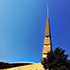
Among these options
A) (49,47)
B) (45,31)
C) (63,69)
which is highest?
(45,31)

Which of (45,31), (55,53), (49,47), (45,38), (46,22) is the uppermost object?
→ (46,22)

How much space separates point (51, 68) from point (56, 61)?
143 centimetres

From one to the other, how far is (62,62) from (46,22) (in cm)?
1375

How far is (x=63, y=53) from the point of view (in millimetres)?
16000

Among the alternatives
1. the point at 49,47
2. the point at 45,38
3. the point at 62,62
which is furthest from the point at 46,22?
the point at 62,62

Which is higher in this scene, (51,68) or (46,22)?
(46,22)

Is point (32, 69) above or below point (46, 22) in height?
below

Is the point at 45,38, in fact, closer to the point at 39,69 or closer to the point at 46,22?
the point at 46,22

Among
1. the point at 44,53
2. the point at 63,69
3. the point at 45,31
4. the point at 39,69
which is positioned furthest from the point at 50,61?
the point at 45,31

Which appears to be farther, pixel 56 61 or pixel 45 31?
pixel 45 31

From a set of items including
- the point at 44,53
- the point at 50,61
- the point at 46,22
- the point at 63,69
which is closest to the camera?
the point at 63,69

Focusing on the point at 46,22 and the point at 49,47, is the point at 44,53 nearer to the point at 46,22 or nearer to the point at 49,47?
the point at 49,47

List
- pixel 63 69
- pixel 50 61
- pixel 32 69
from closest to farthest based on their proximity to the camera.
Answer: pixel 63 69
pixel 50 61
pixel 32 69

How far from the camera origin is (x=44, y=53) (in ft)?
72.6
